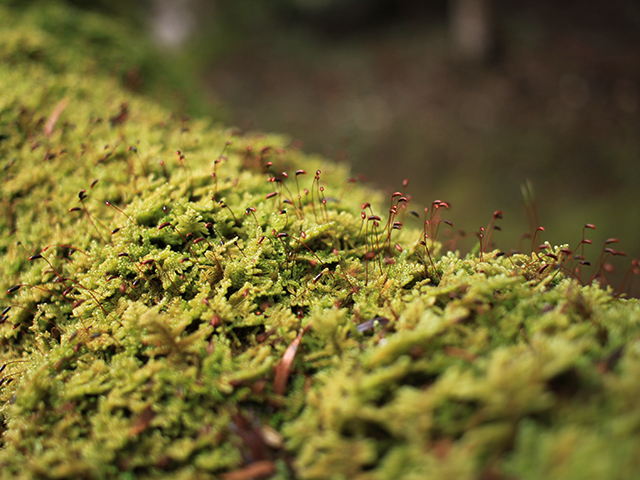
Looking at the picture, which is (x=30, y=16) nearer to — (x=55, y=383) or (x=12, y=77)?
(x=12, y=77)

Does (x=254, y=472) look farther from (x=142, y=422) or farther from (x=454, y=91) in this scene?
(x=454, y=91)

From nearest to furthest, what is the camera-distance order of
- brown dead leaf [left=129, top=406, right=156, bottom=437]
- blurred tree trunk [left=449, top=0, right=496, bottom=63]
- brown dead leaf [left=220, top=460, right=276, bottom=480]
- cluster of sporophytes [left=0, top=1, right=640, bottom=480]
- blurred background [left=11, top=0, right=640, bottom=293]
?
cluster of sporophytes [left=0, top=1, right=640, bottom=480] → brown dead leaf [left=220, top=460, right=276, bottom=480] → brown dead leaf [left=129, top=406, right=156, bottom=437] → blurred background [left=11, top=0, right=640, bottom=293] → blurred tree trunk [left=449, top=0, right=496, bottom=63]

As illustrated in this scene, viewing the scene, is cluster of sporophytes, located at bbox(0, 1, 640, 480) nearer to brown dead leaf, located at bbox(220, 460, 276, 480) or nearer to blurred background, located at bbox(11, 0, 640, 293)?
brown dead leaf, located at bbox(220, 460, 276, 480)

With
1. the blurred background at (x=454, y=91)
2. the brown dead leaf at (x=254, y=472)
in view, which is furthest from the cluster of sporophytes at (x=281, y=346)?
the blurred background at (x=454, y=91)

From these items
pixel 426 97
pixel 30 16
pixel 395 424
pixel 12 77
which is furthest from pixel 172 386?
pixel 426 97

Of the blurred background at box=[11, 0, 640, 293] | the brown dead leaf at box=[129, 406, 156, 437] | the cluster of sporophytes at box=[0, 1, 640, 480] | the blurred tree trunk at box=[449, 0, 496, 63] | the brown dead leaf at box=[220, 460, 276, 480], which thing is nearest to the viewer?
the cluster of sporophytes at box=[0, 1, 640, 480]

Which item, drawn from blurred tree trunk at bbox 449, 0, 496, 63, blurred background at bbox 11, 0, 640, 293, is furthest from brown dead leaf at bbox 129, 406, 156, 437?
blurred tree trunk at bbox 449, 0, 496, 63

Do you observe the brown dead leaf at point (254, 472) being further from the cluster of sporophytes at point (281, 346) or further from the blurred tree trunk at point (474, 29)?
the blurred tree trunk at point (474, 29)
